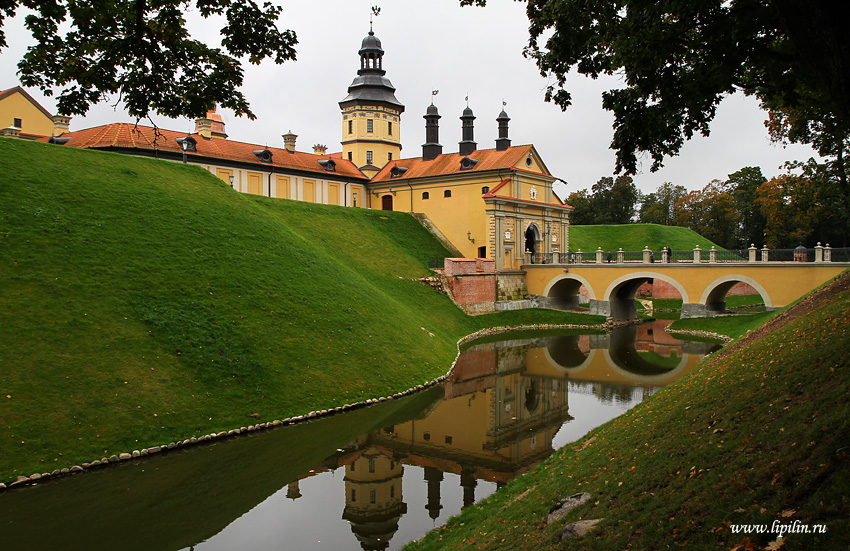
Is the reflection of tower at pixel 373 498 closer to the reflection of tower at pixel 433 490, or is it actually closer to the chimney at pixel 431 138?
the reflection of tower at pixel 433 490

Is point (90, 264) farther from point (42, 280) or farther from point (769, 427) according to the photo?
point (769, 427)

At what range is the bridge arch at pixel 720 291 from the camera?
35531 mm

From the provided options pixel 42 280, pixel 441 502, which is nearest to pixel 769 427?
pixel 441 502

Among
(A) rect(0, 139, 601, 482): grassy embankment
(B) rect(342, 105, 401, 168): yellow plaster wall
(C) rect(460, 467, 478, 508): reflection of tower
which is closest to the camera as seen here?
(C) rect(460, 467, 478, 508): reflection of tower

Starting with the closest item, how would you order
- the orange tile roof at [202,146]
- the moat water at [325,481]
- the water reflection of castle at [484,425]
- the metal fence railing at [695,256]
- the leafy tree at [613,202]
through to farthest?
the moat water at [325,481], the water reflection of castle at [484,425], the metal fence railing at [695,256], the orange tile roof at [202,146], the leafy tree at [613,202]

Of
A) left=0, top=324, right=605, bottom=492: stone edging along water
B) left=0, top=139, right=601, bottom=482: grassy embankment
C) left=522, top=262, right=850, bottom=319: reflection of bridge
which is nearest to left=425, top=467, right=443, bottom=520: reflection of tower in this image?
left=0, top=324, right=605, bottom=492: stone edging along water

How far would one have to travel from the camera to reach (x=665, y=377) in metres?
24.6

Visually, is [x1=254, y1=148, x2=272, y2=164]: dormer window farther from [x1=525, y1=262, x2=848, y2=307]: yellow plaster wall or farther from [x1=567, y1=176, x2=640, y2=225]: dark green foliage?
[x1=567, y1=176, x2=640, y2=225]: dark green foliage

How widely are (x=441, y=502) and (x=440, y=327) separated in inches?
834

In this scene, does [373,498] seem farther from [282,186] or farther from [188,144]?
[282,186]

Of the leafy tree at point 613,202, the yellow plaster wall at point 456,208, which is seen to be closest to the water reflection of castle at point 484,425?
the yellow plaster wall at point 456,208

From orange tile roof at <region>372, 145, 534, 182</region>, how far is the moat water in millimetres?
27223

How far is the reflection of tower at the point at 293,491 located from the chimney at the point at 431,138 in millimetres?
42597

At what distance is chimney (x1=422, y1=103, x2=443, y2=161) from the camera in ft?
172
